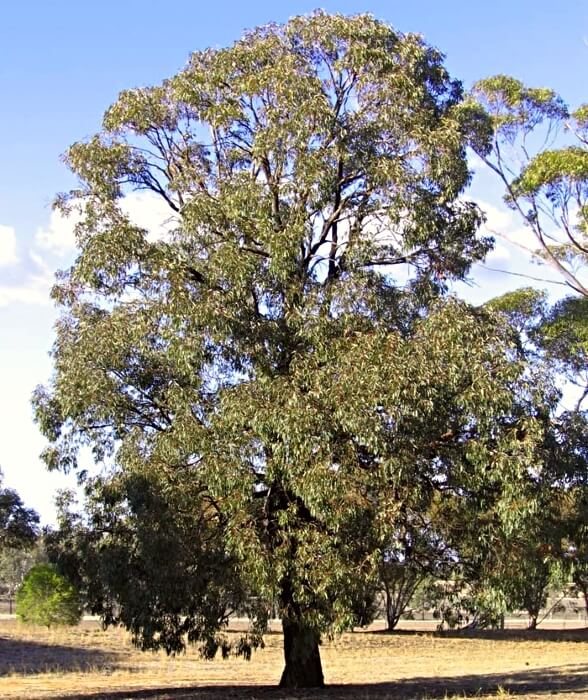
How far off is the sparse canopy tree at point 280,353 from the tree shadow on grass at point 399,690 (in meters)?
0.85

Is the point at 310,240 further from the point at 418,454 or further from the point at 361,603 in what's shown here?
the point at 361,603

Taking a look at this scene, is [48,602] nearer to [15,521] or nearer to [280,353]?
[15,521]

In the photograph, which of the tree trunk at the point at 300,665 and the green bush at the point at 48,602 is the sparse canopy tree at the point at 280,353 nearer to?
the tree trunk at the point at 300,665

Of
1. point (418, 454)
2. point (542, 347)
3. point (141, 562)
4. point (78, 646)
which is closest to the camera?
point (418, 454)

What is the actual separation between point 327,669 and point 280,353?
12940 mm

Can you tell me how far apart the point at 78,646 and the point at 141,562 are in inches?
709

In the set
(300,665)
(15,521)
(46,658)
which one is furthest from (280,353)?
(15,521)

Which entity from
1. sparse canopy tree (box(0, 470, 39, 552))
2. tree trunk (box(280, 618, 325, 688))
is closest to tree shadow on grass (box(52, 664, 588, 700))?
tree trunk (box(280, 618, 325, 688))

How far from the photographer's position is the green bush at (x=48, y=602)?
35406mm

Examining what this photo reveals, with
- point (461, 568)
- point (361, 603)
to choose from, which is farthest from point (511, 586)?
point (361, 603)

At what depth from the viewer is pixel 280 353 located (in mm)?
14312

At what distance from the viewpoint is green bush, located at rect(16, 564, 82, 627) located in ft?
116

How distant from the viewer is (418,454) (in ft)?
44.0

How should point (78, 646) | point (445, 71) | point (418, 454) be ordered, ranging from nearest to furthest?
point (418, 454), point (445, 71), point (78, 646)
